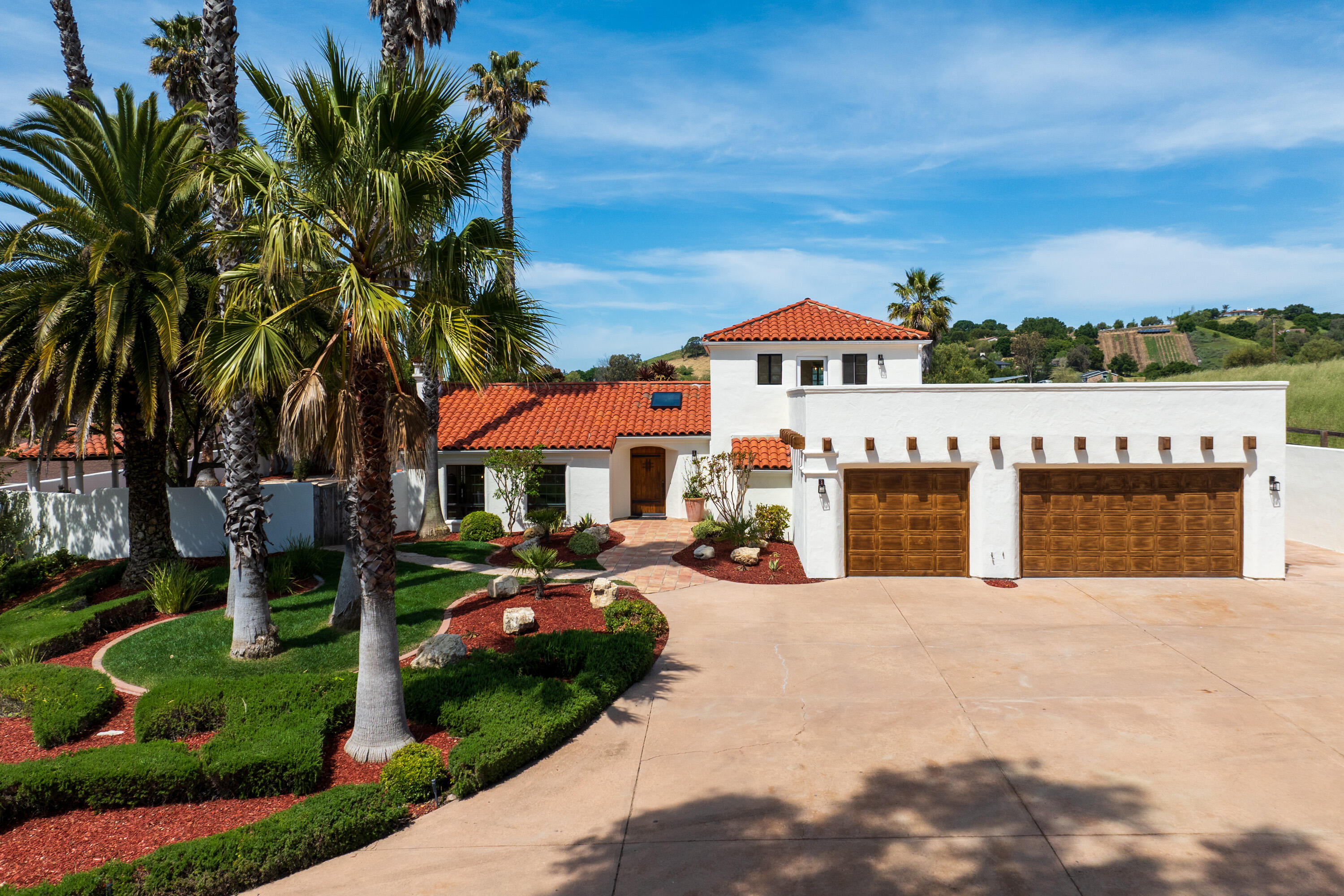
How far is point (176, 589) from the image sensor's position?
43.4 ft

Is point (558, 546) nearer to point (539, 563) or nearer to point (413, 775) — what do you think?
point (539, 563)

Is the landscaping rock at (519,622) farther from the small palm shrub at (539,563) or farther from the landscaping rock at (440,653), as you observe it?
the small palm shrub at (539,563)

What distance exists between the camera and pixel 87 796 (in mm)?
6992

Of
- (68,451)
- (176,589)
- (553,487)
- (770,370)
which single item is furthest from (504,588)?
(68,451)

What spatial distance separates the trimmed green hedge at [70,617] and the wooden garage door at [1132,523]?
18161 millimetres

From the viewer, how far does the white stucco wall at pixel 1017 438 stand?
15.2m

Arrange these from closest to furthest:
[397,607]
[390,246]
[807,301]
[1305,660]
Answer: [390,246] < [1305,660] < [397,607] < [807,301]

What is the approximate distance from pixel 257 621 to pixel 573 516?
41.0 feet

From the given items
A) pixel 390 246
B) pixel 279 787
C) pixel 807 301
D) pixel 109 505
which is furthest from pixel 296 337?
pixel 807 301

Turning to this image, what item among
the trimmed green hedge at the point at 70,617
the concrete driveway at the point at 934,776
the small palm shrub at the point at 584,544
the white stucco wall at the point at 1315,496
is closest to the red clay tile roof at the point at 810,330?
the small palm shrub at the point at 584,544

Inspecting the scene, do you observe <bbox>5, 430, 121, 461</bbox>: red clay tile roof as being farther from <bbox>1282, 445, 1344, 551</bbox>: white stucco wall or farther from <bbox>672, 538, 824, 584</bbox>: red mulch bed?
<bbox>1282, 445, 1344, 551</bbox>: white stucco wall

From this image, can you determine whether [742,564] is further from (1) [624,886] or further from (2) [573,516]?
(1) [624,886]

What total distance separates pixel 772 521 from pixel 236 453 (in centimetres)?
1288

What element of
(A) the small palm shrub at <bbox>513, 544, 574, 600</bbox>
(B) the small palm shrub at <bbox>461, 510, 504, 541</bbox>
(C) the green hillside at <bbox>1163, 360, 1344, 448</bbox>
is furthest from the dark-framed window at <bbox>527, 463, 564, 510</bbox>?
(C) the green hillside at <bbox>1163, 360, 1344, 448</bbox>
